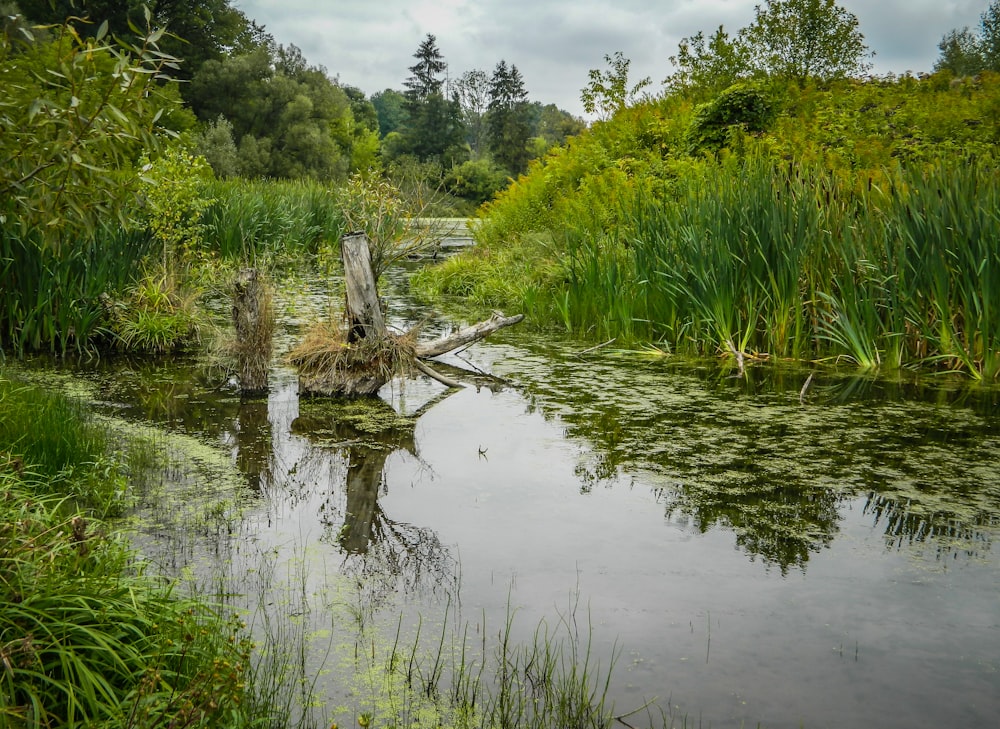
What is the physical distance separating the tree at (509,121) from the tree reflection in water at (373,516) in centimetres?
4812

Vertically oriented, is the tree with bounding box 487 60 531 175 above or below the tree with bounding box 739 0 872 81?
above

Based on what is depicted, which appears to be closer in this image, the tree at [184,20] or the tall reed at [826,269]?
the tall reed at [826,269]

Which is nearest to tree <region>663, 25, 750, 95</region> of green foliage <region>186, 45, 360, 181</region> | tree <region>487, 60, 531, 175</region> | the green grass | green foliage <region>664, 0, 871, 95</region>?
green foliage <region>664, 0, 871, 95</region>

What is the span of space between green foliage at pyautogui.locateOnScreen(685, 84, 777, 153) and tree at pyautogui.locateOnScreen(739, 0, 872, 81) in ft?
19.8

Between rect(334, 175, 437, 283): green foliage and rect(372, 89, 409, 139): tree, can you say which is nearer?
rect(334, 175, 437, 283): green foliage

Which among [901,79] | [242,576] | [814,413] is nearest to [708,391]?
[814,413]

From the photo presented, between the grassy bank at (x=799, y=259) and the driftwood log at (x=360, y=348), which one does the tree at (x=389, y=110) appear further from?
the driftwood log at (x=360, y=348)

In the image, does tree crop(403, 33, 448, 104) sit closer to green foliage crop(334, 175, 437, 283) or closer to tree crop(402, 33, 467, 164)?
tree crop(402, 33, 467, 164)

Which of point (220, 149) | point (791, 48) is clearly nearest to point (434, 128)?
point (220, 149)

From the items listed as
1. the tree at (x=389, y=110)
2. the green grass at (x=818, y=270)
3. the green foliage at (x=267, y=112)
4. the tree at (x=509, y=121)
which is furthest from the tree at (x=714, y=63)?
the tree at (x=389, y=110)

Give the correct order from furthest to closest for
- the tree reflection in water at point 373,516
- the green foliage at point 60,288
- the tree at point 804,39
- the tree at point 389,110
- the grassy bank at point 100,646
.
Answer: the tree at point 389,110, the tree at point 804,39, the green foliage at point 60,288, the tree reflection in water at point 373,516, the grassy bank at point 100,646

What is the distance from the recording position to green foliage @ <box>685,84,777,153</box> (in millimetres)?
13734

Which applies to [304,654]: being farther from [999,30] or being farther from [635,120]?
[999,30]

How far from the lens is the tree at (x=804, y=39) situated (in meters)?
19.5
